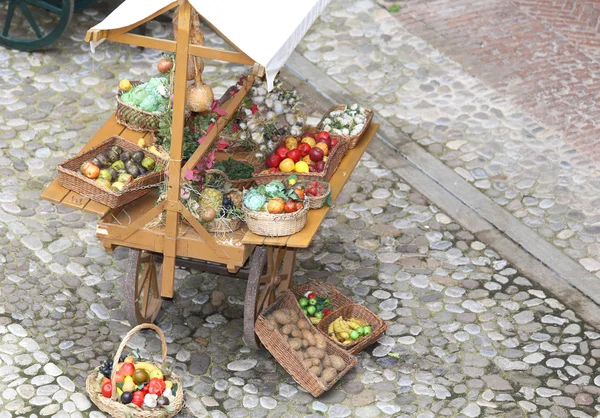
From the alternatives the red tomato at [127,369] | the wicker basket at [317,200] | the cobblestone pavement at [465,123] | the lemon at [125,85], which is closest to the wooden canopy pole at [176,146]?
the red tomato at [127,369]

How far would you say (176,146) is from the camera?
674cm

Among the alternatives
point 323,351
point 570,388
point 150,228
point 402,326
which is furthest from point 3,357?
point 570,388

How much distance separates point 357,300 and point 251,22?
265 centimetres

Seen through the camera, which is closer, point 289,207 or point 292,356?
point 289,207

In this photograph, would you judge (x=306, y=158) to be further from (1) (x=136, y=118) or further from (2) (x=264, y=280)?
(1) (x=136, y=118)

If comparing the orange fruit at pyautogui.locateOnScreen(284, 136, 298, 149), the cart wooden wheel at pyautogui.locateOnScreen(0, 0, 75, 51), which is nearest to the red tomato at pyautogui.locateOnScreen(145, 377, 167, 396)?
the orange fruit at pyautogui.locateOnScreen(284, 136, 298, 149)

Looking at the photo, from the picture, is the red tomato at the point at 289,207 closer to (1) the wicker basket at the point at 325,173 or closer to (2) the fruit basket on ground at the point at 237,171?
(1) the wicker basket at the point at 325,173

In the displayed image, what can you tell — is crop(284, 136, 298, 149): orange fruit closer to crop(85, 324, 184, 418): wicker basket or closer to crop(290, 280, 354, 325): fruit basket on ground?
crop(290, 280, 354, 325): fruit basket on ground

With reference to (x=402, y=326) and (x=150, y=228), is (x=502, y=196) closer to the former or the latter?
(x=402, y=326)

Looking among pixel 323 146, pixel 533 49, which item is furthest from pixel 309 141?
pixel 533 49

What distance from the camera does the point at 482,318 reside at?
26.7ft

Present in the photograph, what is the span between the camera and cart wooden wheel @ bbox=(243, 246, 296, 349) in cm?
738

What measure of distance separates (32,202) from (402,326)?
3334 millimetres

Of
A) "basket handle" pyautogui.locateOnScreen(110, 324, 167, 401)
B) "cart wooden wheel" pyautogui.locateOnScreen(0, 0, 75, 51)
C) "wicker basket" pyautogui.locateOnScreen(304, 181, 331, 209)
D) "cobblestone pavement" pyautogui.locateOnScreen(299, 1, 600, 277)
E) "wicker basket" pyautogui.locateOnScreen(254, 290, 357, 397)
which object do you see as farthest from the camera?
"cart wooden wheel" pyautogui.locateOnScreen(0, 0, 75, 51)
